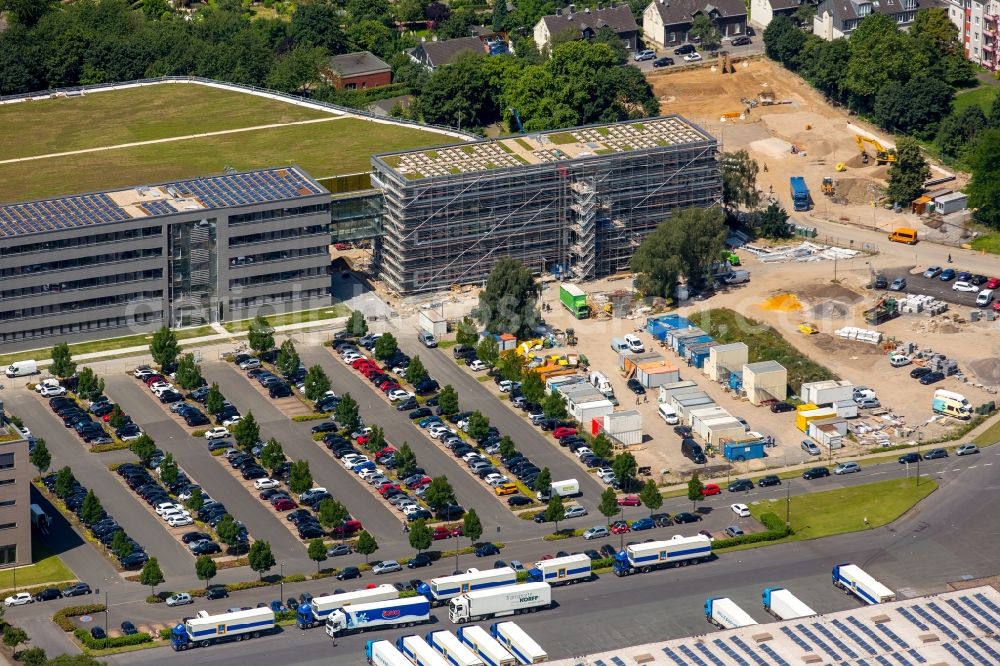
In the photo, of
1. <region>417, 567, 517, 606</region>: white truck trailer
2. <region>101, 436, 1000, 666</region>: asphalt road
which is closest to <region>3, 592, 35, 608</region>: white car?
<region>101, 436, 1000, 666</region>: asphalt road

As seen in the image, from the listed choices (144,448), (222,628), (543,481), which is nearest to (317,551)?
(222,628)

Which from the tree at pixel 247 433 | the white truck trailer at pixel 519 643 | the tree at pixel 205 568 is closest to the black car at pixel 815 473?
the white truck trailer at pixel 519 643

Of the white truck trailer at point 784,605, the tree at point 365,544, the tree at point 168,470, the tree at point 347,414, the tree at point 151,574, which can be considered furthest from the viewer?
the tree at point 347,414

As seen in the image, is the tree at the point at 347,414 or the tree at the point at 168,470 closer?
the tree at the point at 168,470

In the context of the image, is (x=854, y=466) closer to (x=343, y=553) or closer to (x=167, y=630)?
(x=343, y=553)

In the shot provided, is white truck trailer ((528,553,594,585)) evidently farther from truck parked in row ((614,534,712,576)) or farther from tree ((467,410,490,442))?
tree ((467,410,490,442))

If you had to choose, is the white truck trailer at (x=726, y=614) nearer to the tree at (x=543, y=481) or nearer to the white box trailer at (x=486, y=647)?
the white box trailer at (x=486, y=647)

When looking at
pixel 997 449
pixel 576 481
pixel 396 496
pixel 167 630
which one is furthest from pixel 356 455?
pixel 997 449
